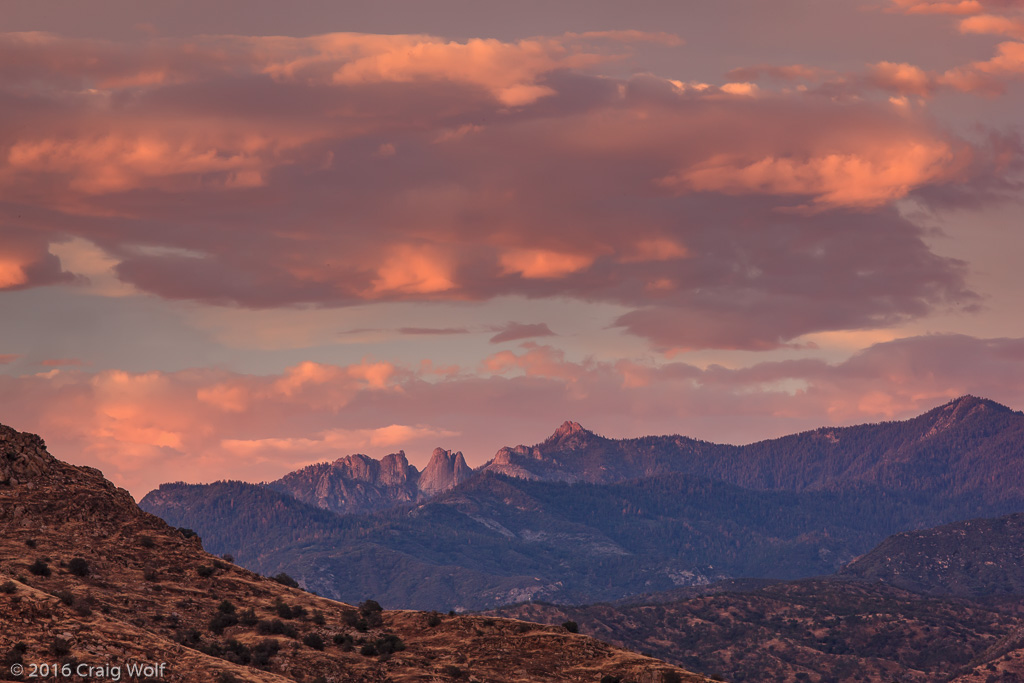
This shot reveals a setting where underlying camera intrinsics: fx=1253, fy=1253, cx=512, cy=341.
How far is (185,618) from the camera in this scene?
321 feet

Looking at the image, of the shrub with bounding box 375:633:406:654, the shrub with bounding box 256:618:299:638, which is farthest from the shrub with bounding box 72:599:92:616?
Result: the shrub with bounding box 375:633:406:654

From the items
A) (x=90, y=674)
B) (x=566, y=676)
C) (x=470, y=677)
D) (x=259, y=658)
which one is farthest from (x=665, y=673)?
(x=90, y=674)

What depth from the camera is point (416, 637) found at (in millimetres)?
109062

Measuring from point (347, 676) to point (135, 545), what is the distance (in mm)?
27591

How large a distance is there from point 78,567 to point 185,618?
9.46 m

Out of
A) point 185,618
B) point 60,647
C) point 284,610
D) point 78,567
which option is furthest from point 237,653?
point 60,647

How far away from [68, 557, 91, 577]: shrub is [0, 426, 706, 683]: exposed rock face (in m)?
0.09

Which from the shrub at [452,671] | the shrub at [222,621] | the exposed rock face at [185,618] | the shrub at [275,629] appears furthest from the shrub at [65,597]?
the shrub at [452,671]

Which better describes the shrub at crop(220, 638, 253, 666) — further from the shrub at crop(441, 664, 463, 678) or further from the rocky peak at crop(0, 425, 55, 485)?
the rocky peak at crop(0, 425, 55, 485)

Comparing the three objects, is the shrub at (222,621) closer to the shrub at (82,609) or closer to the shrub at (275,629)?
the shrub at (275,629)

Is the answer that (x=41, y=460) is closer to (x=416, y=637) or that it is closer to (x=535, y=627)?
(x=416, y=637)

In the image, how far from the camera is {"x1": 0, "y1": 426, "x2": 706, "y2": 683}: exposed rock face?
3103 inches

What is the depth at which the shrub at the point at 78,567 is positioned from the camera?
98.3 meters

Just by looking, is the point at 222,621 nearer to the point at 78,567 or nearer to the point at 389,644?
the point at 78,567
